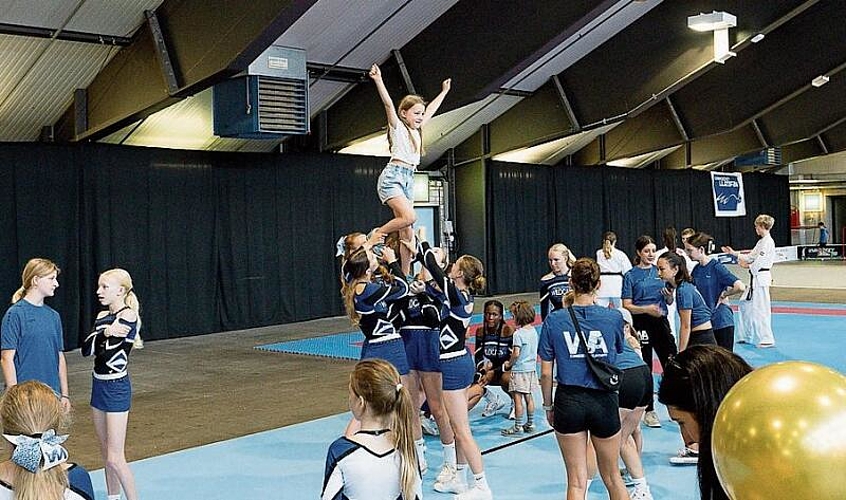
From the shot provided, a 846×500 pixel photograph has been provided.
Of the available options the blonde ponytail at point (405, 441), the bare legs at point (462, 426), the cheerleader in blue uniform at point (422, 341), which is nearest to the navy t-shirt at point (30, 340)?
the cheerleader in blue uniform at point (422, 341)

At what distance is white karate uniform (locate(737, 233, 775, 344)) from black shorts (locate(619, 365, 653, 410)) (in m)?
6.35

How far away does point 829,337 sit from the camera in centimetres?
1166

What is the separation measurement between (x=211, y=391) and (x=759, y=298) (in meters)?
6.64

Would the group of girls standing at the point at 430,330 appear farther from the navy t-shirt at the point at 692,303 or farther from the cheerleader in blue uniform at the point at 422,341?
the navy t-shirt at the point at 692,303

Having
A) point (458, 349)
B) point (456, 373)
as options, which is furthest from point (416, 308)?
point (456, 373)

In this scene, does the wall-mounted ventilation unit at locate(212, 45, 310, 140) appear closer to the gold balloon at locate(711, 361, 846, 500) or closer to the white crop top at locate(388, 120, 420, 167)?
the white crop top at locate(388, 120, 420, 167)

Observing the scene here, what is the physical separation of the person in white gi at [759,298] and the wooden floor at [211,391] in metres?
4.99

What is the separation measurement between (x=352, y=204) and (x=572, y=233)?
6.81m

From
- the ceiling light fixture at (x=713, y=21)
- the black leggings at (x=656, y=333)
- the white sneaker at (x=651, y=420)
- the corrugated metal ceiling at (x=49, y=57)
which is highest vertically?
the ceiling light fixture at (x=713, y=21)

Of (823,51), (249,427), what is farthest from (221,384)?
(823,51)

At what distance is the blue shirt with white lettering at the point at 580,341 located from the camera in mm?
4223

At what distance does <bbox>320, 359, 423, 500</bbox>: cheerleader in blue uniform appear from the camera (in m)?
2.96

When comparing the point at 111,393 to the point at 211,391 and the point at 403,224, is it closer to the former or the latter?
the point at 403,224

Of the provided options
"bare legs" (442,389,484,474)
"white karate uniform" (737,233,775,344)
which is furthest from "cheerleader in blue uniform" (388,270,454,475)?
"white karate uniform" (737,233,775,344)
